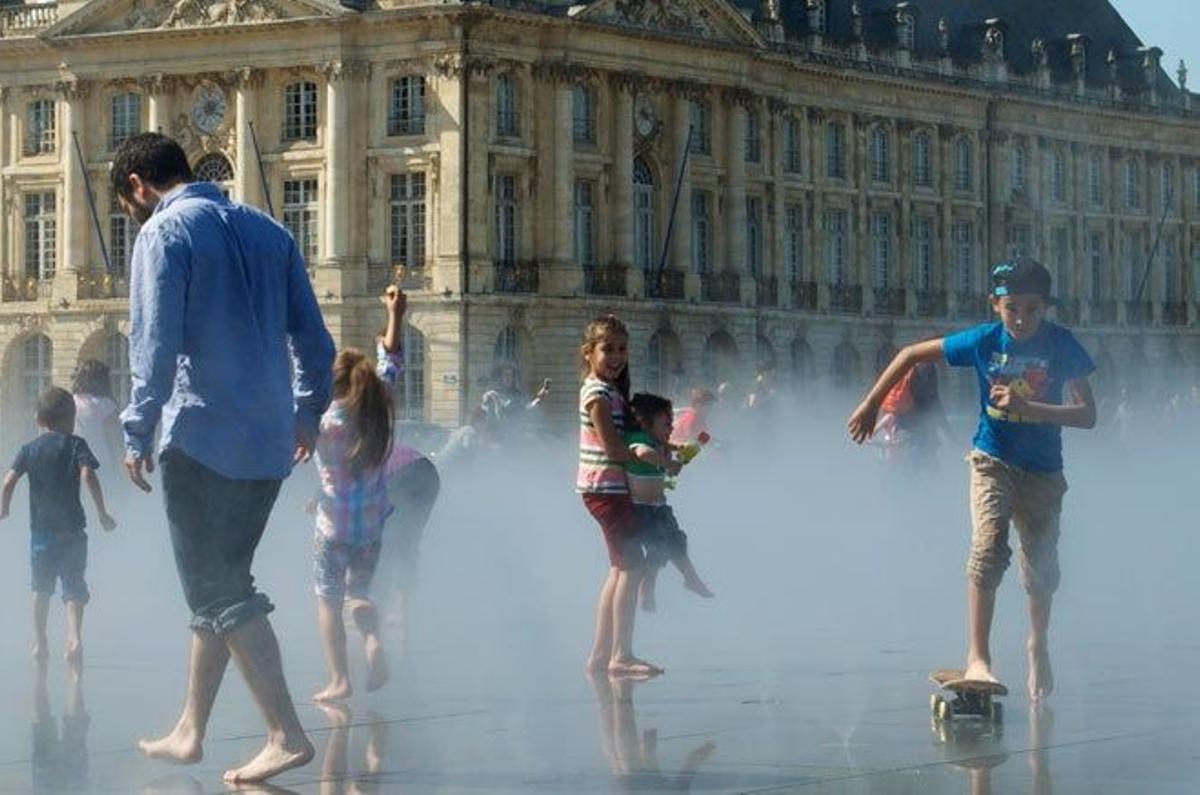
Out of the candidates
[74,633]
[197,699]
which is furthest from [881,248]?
[197,699]

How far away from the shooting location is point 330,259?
2645 inches

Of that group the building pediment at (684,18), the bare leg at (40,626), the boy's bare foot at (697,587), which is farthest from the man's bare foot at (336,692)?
the building pediment at (684,18)

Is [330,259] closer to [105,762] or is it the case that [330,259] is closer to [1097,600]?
[1097,600]

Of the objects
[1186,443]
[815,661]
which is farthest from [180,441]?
[1186,443]

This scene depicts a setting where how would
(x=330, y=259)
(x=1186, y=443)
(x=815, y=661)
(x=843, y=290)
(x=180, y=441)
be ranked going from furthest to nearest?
(x=843, y=290) < (x=330, y=259) < (x=1186, y=443) < (x=815, y=661) < (x=180, y=441)

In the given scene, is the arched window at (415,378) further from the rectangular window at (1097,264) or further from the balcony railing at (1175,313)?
the balcony railing at (1175,313)

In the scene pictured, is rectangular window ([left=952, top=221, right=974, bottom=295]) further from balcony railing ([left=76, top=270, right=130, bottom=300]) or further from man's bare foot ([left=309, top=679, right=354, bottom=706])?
man's bare foot ([left=309, top=679, right=354, bottom=706])

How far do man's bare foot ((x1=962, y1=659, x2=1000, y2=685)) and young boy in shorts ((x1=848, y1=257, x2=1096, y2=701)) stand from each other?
365 mm

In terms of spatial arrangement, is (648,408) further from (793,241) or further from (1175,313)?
(1175,313)

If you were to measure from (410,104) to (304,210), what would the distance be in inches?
119

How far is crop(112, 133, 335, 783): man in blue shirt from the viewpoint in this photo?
1144cm

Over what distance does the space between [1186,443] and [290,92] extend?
19.9 m

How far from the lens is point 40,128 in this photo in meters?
72.1

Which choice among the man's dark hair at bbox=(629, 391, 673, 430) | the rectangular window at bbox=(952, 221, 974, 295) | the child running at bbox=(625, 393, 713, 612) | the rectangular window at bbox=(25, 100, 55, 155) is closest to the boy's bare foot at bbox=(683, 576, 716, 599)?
the child running at bbox=(625, 393, 713, 612)
